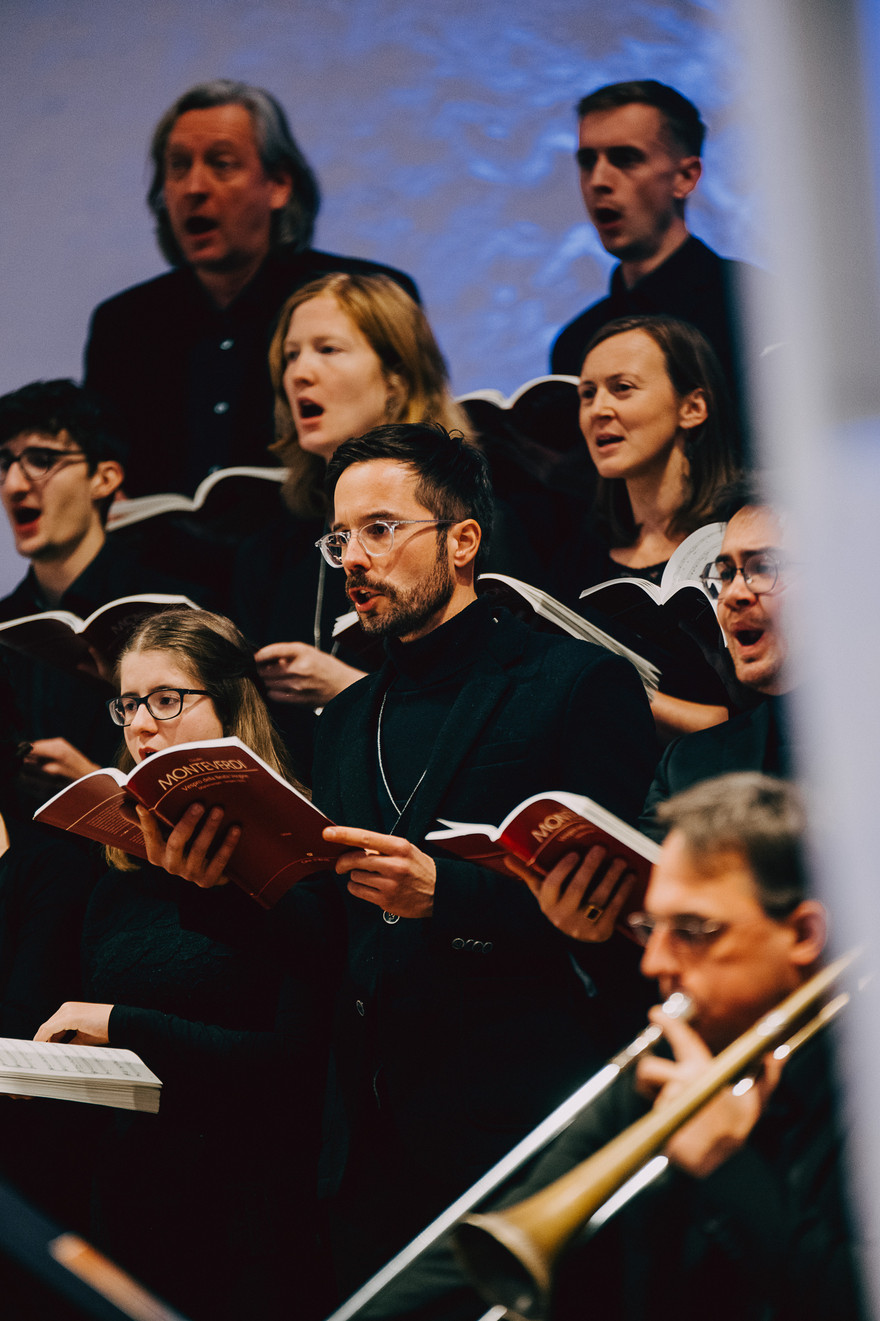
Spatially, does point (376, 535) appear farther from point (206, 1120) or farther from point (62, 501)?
point (62, 501)

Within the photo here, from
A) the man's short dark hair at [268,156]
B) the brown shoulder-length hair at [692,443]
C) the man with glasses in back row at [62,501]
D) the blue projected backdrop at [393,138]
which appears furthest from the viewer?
the man's short dark hair at [268,156]

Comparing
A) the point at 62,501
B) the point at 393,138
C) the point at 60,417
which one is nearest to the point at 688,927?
the point at 62,501

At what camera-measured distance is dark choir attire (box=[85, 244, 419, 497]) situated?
3.47m

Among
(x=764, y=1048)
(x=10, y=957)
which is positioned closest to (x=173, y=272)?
(x=10, y=957)

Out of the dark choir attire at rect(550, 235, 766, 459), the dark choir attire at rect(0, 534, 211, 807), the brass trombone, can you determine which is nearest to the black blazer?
the brass trombone

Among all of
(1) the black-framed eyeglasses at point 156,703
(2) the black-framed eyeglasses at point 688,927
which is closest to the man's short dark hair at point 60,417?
(1) the black-framed eyeglasses at point 156,703

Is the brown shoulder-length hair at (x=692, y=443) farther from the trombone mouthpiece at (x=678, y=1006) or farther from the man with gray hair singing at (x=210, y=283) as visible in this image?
the trombone mouthpiece at (x=678, y=1006)

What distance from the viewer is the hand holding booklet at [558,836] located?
5.52 feet

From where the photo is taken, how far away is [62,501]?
135 inches

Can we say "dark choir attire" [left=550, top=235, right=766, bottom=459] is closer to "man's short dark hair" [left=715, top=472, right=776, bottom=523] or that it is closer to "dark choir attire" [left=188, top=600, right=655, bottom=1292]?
"man's short dark hair" [left=715, top=472, right=776, bottom=523]

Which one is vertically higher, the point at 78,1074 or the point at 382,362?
the point at 382,362

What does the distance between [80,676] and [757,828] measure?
1728 mm

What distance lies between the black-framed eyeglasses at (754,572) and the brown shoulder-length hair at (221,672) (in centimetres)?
81

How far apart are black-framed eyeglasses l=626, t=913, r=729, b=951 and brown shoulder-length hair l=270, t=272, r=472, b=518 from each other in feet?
4.90
